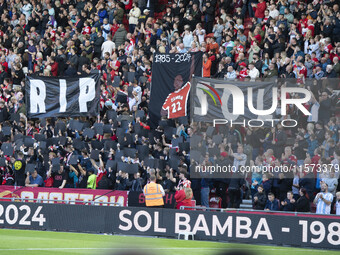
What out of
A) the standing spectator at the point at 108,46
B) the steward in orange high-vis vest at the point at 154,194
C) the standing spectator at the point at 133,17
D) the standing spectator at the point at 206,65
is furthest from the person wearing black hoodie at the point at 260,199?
the standing spectator at the point at 133,17

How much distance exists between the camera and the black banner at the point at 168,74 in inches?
776

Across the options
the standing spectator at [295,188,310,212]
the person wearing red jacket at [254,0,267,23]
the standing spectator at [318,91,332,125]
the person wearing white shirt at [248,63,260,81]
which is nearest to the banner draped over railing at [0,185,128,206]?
the standing spectator at [295,188,310,212]

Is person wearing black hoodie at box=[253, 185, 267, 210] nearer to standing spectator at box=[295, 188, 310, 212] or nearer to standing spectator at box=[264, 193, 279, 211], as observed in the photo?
standing spectator at box=[264, 193, 279, 211]

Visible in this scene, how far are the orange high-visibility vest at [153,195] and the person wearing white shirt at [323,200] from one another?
395 cm

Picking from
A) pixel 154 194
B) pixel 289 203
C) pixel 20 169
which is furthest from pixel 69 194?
pixel 289 203

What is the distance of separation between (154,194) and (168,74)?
16.4 feet

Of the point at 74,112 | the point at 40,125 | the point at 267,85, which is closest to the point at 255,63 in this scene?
the point at 267,85

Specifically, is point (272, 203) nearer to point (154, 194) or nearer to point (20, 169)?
point (154, 194)

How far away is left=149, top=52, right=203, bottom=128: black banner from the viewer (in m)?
19.7

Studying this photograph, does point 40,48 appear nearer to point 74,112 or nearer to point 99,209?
point 74,112

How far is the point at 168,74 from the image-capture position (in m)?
20.2

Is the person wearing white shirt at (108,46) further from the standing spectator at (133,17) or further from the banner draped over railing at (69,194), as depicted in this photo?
the banner draped over railing at (69,194)

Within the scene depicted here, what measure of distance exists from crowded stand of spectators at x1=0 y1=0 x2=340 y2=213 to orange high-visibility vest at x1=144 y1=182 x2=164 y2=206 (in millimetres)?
432

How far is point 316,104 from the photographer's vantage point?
706 inches
